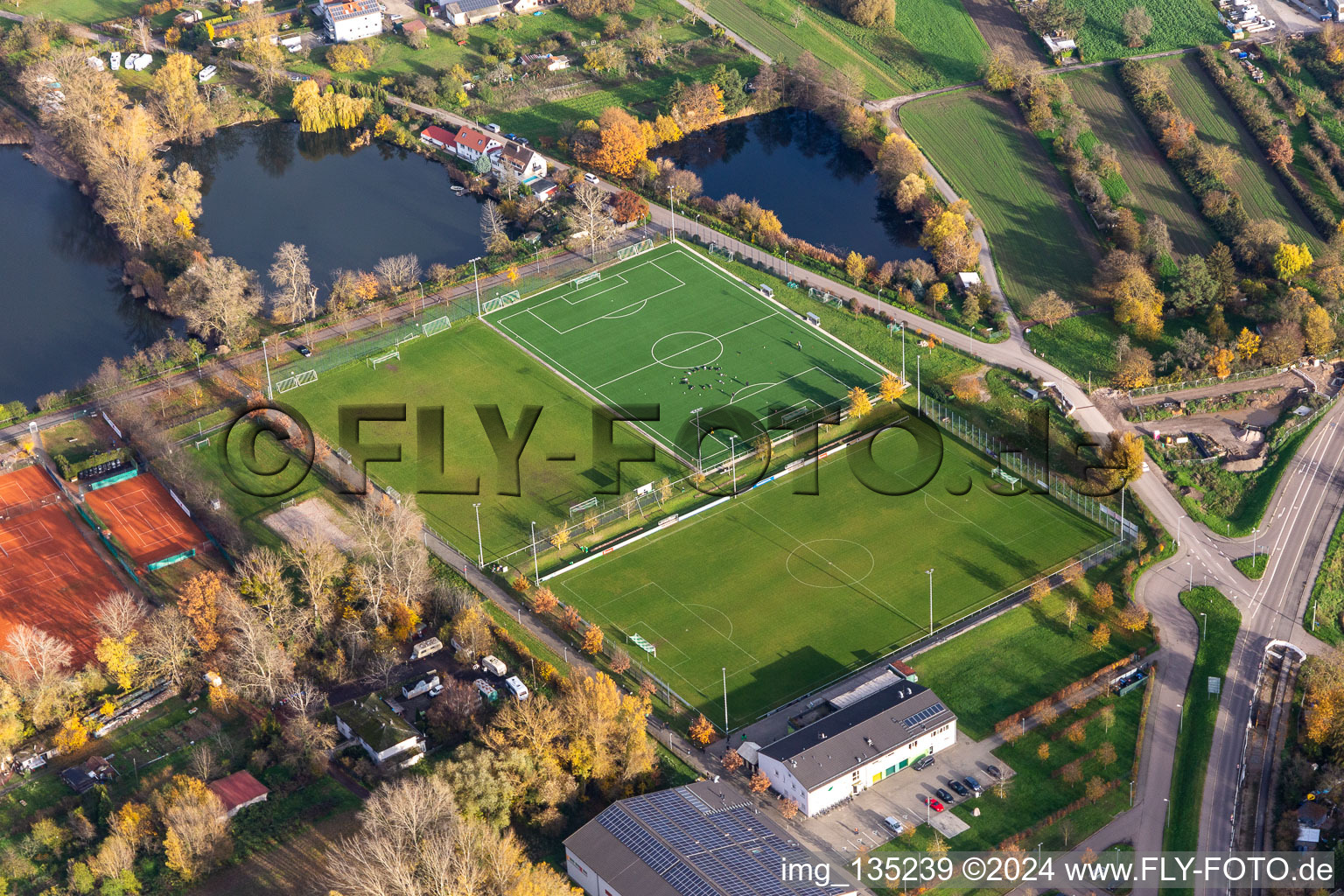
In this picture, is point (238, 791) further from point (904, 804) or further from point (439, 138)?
point (439, 138)

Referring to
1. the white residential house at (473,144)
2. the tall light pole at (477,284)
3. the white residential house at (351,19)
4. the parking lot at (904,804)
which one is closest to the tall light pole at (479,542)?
the tall light pole at (477,284)

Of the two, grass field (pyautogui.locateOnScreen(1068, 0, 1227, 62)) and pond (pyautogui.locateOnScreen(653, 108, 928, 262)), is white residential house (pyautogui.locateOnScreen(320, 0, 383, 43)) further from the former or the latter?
grass field (pyautogui.locateOnScreen(1068, 0, 1227, 62))

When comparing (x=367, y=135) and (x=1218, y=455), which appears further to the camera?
(x=367, y=135)

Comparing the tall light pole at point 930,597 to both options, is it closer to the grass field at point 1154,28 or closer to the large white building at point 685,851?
the large white building at point 685,851

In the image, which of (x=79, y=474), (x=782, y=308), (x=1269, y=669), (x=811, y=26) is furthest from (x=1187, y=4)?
(x=79, y=474)

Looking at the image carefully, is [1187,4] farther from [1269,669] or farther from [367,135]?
[1269,669]
